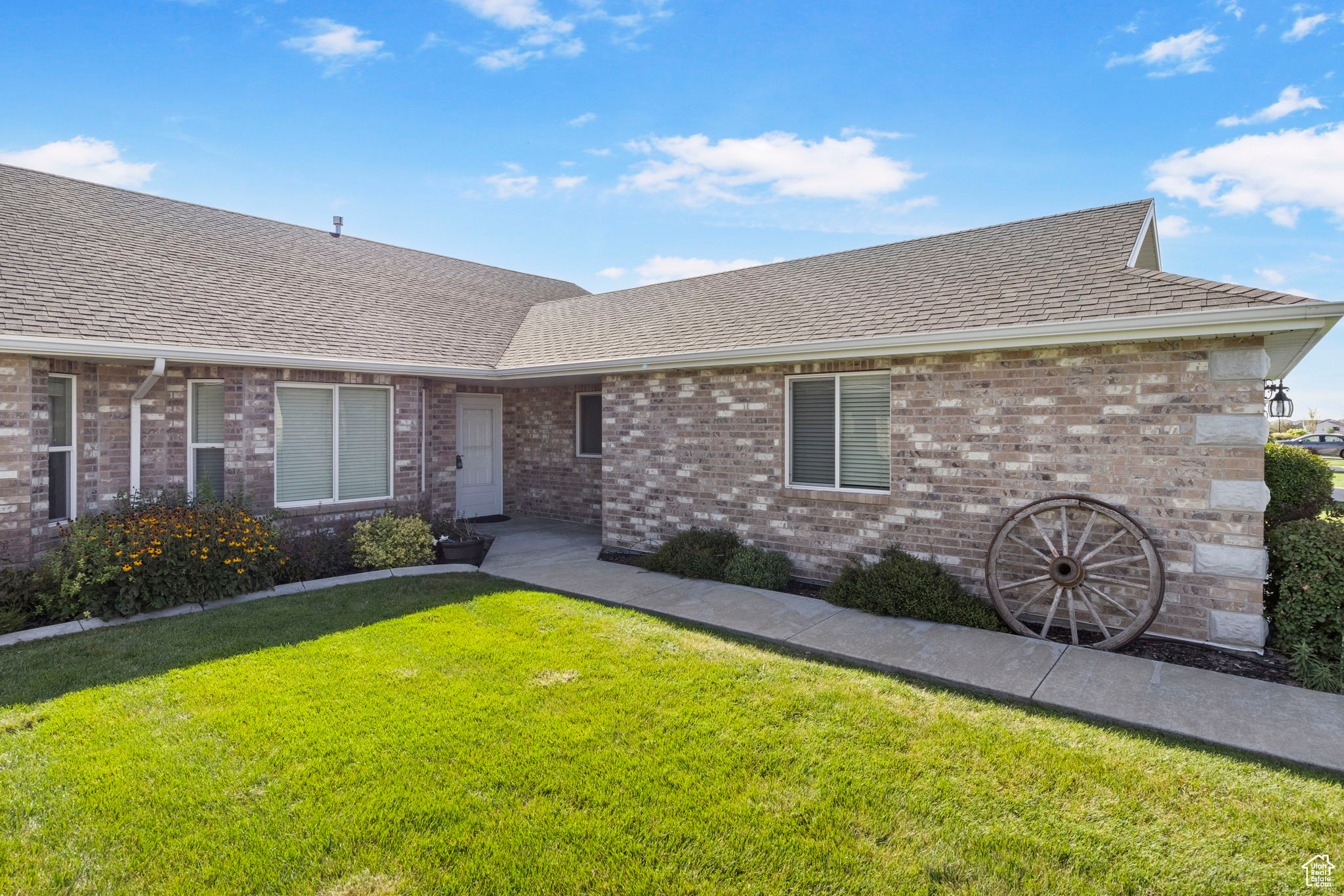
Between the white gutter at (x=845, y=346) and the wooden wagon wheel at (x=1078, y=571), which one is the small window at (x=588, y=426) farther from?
the wooden wagon wheel at (x=1078, y=571)

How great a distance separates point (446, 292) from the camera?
13711 millimetres

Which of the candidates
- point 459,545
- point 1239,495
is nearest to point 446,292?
point 459,545

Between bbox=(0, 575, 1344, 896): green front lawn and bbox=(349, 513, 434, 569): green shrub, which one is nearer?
bbox=(0, 575, 1344, 896): green front lawn

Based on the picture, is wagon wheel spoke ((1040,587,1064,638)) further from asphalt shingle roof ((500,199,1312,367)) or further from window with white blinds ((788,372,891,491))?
asphalt shingle roof ((500,199,1312,367))

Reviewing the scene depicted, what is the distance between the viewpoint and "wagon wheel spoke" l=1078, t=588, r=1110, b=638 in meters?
5.78

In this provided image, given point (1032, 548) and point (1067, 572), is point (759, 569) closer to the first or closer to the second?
point (1032, 548)

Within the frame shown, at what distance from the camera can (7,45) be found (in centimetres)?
796

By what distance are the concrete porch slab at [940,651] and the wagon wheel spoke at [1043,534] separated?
0.89m

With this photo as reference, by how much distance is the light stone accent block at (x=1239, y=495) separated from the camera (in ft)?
18.2

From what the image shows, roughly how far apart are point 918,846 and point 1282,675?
14.0ft

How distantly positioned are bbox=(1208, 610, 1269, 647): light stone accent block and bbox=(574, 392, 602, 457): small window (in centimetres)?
956

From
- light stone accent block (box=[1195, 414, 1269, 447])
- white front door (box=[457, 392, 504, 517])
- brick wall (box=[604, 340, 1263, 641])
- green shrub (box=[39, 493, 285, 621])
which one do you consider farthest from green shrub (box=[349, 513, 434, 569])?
light stone accent block (box=[1195, 414, 1269, 447])

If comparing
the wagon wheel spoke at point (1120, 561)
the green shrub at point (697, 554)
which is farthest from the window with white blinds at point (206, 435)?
the wagon wheel spoke at point (1120, 561)

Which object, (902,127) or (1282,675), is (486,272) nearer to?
(902,127)
